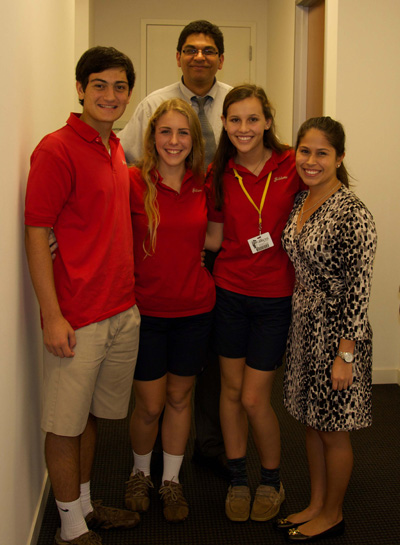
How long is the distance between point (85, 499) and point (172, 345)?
0.65m

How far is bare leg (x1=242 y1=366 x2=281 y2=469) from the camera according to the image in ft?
6.57

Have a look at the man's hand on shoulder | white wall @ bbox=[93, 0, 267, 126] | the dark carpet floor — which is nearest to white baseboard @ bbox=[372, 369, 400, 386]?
the dark carpet floor

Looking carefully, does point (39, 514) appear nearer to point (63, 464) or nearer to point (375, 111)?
point (63, 464)

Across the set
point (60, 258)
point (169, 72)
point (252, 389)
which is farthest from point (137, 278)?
point (169, 72)

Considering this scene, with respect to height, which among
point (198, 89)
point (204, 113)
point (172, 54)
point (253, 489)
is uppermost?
point (172, 54)

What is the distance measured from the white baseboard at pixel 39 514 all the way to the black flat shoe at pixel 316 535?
901mm

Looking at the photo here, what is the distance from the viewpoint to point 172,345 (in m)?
2.03

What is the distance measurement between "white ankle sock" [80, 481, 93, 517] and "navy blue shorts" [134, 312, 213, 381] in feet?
1.41

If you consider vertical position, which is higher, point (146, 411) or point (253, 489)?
point (146, 411)

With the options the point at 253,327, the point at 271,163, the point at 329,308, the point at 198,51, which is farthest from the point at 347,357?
the point at 198,51

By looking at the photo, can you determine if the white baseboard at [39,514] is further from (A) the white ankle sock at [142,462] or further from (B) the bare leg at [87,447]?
(A) the white ankle sock at [142,462]

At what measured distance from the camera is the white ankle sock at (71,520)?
179cm

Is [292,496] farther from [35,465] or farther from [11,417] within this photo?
[11,417]

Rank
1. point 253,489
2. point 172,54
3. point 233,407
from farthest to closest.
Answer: point 172,54, point 253,489, point 233,407
